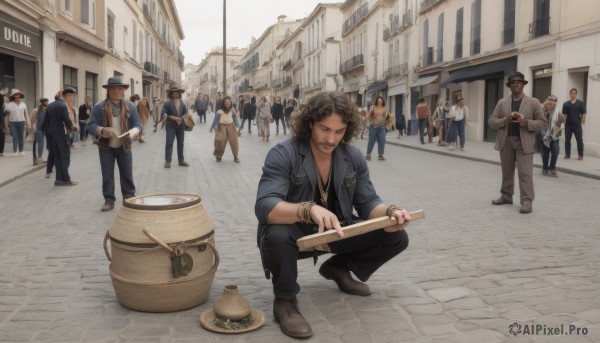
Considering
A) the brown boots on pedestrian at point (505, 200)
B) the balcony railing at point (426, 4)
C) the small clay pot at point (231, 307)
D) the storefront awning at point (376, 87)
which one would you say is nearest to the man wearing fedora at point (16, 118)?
the brown boots on pedestrian at point (505, 200)

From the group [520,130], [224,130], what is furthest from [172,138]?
[520,130]

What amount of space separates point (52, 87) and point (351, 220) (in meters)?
17.5

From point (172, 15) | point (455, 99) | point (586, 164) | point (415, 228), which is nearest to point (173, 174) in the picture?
point (415, 228)

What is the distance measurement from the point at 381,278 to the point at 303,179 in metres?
1.31

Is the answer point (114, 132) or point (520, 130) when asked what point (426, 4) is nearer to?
point (520, 130)

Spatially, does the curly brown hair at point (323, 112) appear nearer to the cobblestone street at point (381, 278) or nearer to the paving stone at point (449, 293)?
the cobblestone street at point (381, 278)

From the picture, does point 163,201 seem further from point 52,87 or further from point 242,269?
point 52,87

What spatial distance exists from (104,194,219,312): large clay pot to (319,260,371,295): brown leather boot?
2.85ft

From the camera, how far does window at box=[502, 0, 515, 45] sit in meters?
21.7

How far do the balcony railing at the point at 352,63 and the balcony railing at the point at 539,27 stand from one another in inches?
909

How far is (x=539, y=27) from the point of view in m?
19.8

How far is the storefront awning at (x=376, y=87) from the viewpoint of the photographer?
37.0m

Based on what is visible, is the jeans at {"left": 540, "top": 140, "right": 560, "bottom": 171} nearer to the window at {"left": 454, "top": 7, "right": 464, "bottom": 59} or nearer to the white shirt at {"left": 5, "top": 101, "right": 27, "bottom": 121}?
the white shirt at {"left": 5, "top": 101, "right": 27, "bottom": 121}

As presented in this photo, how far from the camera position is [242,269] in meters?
4.80
